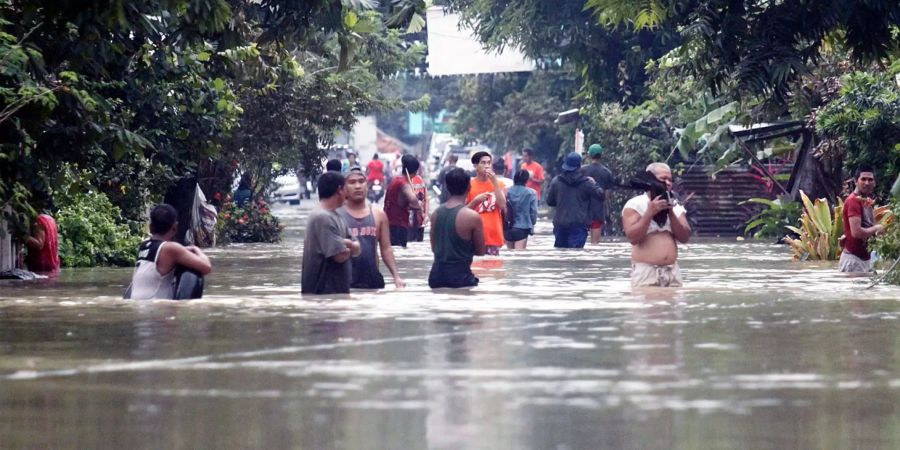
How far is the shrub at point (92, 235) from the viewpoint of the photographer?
22391 mm

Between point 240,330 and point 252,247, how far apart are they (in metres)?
17.2

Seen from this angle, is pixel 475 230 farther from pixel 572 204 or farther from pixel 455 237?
pixel 572 204

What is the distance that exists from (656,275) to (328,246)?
2797 millimetres

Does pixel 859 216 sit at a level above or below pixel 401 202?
below

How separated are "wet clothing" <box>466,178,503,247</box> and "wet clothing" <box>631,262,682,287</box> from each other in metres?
7.84

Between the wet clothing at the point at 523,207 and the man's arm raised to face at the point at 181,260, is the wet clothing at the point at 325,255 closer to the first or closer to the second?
the man's arm raised to face at the point at 181,260

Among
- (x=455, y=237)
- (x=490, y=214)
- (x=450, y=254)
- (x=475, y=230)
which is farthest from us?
(x=490, y=214)

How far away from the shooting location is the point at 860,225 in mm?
18641

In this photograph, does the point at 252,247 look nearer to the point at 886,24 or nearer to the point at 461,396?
the point at 886,24

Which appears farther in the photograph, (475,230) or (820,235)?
(820,235)

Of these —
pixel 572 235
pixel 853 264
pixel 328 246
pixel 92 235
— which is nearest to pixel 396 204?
Answer: pixel 572 235

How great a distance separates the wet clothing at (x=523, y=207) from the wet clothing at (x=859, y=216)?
773cm

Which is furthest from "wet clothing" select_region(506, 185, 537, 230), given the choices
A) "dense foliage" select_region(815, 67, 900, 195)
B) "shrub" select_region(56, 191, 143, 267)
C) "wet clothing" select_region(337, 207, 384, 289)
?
"wet clothing" select_region(337, 207, 384, 289)

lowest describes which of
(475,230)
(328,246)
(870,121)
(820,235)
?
(820,235)
